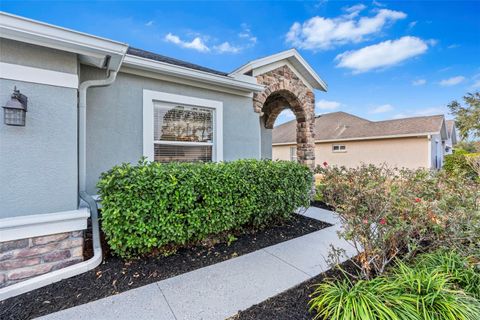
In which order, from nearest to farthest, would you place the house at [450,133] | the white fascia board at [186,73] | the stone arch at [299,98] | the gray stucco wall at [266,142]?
the white fascia board at [186,73] < the stone arch at [299,98] < the gray stucco wall at [266,142] < the house at [450,133]

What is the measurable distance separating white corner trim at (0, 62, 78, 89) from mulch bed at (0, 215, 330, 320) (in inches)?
108

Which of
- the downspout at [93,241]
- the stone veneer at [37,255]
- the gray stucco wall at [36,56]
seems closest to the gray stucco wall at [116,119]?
the downspout at [93,241]

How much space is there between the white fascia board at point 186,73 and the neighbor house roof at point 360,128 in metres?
11.4

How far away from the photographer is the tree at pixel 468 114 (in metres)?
16.4

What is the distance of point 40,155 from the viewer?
2971 millimetres

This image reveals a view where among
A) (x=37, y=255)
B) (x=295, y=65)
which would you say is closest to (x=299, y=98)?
(x=295, y=65)

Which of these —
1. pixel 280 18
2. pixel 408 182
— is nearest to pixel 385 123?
pixel 280 18

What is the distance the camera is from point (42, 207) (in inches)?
117

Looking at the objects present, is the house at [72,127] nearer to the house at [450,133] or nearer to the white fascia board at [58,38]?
the white fascia board at [58,38]

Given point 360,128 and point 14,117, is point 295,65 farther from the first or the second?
point 360,128

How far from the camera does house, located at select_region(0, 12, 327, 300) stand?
279cm

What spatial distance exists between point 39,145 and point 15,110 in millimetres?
495

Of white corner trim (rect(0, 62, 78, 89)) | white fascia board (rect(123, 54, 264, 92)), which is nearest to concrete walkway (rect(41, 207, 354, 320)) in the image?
white corner trim (rect(0, 62, 78, 89))

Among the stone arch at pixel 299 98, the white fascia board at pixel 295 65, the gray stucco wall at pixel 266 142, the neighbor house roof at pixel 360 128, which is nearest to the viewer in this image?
the white fascia board at pixel 295 65
